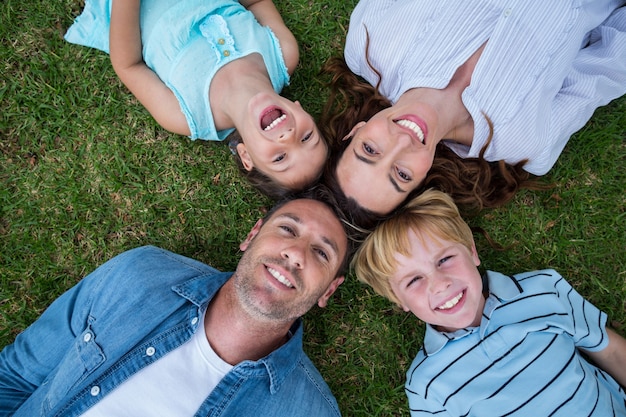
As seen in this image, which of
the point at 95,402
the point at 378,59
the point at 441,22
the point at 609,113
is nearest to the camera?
the point at 95,402

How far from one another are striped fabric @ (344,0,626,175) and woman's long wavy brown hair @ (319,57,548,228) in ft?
0.61

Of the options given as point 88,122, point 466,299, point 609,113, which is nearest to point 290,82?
point 88,122

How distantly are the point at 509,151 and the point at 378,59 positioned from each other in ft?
3.57

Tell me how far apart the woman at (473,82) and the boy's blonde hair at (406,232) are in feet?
0.51

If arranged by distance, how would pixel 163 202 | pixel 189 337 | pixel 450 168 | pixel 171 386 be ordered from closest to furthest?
pixel 171 386, pixel 189 337, pixel 450 168, pixel 163 202

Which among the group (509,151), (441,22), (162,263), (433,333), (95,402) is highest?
(441,22)

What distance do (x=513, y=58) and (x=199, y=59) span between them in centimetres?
209

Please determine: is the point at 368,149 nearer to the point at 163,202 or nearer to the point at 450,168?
the point at 450,168

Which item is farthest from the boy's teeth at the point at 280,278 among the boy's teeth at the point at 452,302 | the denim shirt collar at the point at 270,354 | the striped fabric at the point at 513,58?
the striped fabric at the point at 513,58

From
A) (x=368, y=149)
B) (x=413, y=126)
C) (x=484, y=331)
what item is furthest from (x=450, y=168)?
(x=484, y=331)

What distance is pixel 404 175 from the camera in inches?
112

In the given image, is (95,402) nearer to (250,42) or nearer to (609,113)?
(250,42)

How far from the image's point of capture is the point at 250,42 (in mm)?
3346

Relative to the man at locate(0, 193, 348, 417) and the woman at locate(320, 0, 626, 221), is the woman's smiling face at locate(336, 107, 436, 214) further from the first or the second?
the man at locate(0, 193, 348, 417)
